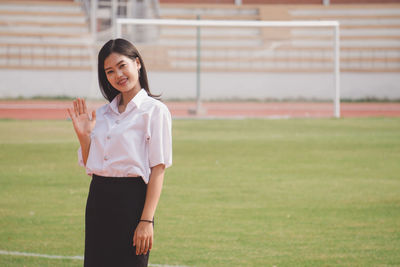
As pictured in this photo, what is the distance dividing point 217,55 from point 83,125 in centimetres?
2091

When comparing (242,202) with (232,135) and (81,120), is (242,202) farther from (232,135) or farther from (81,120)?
(232,135)

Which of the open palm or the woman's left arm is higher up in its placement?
the open palm

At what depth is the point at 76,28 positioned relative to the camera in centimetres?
3009

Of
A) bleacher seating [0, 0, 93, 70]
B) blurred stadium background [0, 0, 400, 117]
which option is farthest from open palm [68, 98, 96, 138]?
bleacher seating [0, 0, 93, 70]

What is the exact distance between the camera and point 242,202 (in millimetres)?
7871

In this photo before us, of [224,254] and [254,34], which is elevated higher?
[254,34]

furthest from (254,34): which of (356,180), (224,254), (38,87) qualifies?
(224,254)

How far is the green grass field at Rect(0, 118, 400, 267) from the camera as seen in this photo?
227 inches

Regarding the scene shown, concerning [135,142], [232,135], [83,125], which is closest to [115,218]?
[135,142]

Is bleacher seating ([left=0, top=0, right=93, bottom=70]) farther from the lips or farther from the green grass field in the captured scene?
the lips

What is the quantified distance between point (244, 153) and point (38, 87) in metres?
15.8

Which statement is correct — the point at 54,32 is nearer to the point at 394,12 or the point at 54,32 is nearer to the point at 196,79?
the point at 196,79

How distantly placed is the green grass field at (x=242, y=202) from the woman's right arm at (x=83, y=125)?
211 cm

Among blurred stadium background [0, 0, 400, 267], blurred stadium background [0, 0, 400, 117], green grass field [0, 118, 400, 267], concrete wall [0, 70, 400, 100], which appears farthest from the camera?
blurred stadium background [0, 0, 400, 117]
